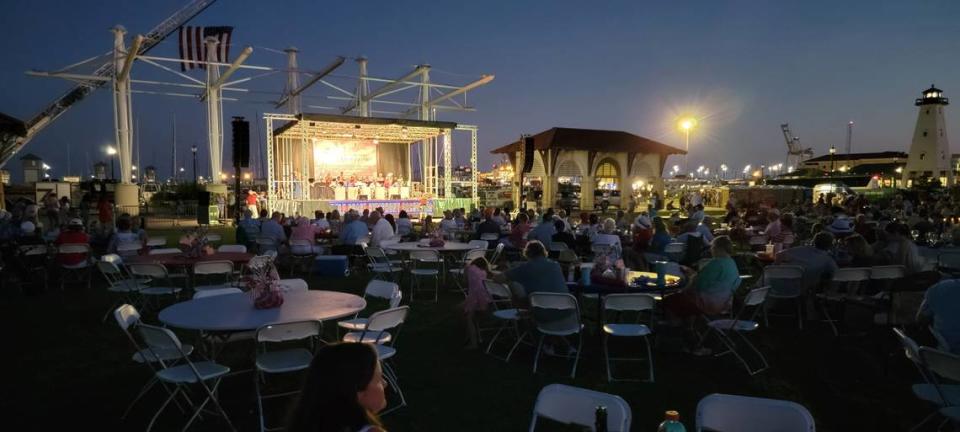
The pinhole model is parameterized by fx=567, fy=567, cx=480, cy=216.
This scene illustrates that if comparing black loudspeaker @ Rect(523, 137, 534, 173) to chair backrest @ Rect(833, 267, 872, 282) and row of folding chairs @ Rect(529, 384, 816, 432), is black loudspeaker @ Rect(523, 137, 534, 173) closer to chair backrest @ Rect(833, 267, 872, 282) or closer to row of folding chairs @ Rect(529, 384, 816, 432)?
chair backrest @ Rect(833, 267, 872, 282)

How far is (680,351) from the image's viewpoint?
5.71 m

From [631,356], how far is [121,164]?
2324 cm

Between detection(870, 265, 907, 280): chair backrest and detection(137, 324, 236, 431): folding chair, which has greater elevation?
detection(870, 265, 907, 280): chair backrest

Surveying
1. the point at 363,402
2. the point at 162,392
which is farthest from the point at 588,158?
the point at 363,402

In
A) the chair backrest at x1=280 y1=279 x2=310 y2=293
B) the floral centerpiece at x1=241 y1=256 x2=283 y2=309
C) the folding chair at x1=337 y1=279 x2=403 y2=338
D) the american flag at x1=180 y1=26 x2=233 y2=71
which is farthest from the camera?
the american flag at x1=180 y1=26 x2=233 y2=71

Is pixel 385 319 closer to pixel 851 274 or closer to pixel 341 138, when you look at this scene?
pixel 851 274

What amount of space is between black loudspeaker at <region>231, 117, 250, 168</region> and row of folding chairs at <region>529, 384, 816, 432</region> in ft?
43.5

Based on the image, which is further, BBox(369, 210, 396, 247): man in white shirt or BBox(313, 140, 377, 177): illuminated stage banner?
BBox(313, 140, 377, 177): illuminated stage banner

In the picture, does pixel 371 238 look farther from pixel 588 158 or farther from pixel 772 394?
pixel 588 158

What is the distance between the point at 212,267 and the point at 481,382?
382 cm

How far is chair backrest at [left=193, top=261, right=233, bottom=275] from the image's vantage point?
22.0 feet

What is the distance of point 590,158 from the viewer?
101ft

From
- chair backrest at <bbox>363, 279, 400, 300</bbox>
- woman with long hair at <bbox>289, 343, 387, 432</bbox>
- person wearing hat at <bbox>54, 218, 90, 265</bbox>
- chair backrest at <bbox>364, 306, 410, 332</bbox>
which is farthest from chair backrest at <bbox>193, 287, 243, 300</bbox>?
person wearing hat at <bbox>54, 218, 90, 265</bbox>

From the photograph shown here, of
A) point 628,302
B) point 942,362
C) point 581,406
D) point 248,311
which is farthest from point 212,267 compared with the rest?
point 942,362
